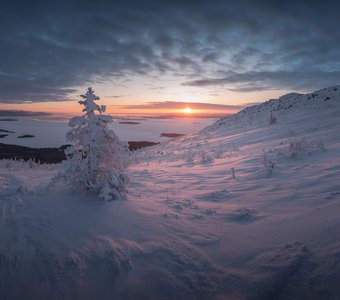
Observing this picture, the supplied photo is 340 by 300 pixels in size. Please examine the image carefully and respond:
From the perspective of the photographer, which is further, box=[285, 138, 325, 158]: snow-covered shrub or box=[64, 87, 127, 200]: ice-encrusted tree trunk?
box=[285, 138, 325, 158]: snow-covered shrub

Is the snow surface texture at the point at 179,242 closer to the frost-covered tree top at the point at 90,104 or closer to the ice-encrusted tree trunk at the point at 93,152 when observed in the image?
the ice-encrusted tree trunk at the point at 93,152

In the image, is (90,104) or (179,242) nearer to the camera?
(179,242)

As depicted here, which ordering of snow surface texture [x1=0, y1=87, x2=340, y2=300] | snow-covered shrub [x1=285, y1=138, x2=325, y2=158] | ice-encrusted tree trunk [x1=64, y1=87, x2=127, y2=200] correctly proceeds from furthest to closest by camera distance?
snow-covered shrub [x1=285, y1=138, x2=325, y2=158] < ice-encrusted tree trunk [x1=64, y1=87, x2=127, y2=200] < snow surface texture [x1=0, y1=87, x2=340, y2=300]

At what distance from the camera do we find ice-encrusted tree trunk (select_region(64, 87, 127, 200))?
17.6ft

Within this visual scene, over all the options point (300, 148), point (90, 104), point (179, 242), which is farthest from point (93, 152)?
point (300, 148)

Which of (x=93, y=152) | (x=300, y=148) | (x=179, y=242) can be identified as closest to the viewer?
(x=179, y=242)

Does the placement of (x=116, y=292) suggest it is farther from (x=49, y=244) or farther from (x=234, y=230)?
(x=234, y=230)

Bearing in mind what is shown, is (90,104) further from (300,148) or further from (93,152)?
(300,148)

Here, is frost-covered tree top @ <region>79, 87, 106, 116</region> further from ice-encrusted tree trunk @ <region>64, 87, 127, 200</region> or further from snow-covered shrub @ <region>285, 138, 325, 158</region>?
snow-covered shrub @ <region>285, 138, 325, 158</region>

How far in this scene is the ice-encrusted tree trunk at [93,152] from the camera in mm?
5367

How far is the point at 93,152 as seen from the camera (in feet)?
17.9

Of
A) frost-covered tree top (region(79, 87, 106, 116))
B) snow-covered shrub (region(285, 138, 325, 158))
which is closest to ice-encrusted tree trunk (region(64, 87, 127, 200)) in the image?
frost-covered tree top (region(79, 87, 106, 116))

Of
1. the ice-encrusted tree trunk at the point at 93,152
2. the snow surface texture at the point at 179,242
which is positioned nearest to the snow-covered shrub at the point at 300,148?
the snow surface texture at the point at 179,242

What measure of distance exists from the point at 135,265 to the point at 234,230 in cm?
165
